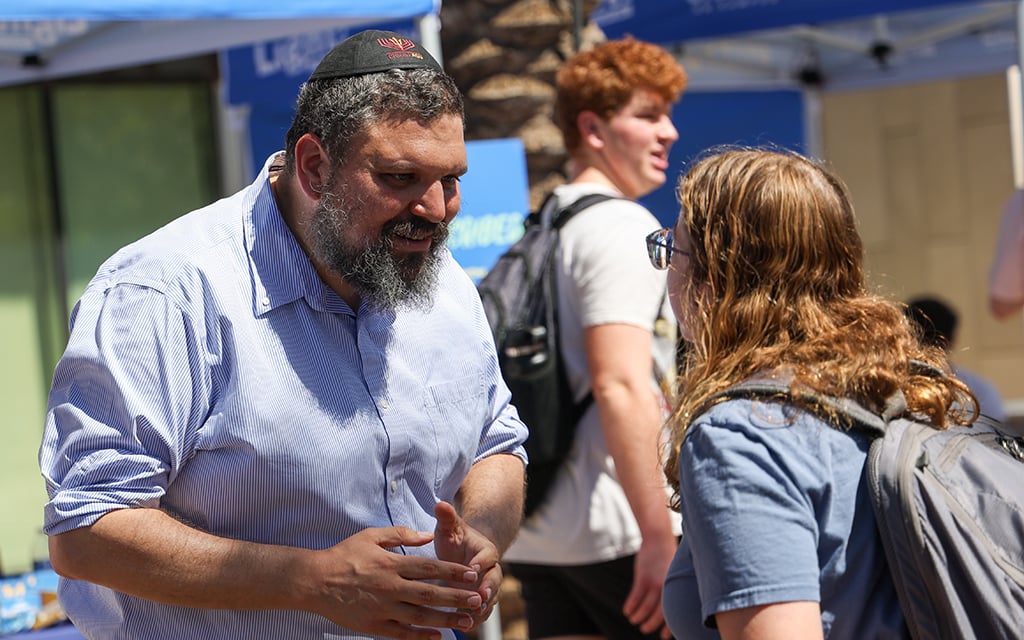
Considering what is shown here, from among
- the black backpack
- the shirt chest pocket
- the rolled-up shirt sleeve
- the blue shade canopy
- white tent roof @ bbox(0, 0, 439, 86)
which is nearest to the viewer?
the rolled-up shirt sleeve

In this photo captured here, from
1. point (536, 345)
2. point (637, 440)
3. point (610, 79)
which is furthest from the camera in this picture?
point (610, 79)

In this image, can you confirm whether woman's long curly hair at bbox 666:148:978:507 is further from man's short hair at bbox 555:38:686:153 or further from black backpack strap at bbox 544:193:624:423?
man's short hair at bbox 555:38:686:153

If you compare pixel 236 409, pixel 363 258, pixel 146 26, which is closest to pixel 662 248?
pixel 363 258

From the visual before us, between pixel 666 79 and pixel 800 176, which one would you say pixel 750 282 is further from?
pixel 666 79

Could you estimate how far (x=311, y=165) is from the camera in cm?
191

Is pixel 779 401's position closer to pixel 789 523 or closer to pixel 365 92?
pixel 789 523

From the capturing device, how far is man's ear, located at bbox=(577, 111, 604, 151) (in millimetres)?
3250

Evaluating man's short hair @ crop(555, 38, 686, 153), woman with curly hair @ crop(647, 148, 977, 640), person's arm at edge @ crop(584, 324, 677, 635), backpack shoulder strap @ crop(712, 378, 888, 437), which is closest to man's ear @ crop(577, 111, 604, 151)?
man's short hair @ crop(555, 38, 686, 153)

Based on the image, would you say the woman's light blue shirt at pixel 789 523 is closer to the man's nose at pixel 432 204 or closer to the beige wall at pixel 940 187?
the man's nose at pixel 432 204

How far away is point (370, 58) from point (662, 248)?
582mm

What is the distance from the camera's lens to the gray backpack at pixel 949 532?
61.5 inches

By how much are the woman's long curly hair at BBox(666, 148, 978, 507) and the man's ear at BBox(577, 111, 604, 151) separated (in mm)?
1350

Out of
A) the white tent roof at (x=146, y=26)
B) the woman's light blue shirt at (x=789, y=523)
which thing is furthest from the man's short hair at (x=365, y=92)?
the white tent roof at (x=146, y=26)

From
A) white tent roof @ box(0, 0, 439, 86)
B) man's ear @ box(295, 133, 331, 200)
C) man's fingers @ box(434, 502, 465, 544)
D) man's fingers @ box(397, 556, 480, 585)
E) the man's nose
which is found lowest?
man's fingers @ box(397, 556, 480, 585)
